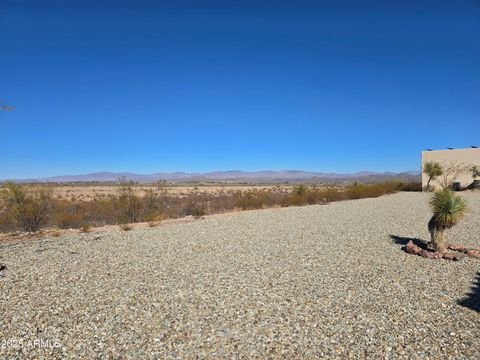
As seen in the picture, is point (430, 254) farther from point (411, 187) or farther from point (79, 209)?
point (411, 187)

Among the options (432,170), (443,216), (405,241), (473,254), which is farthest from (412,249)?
(432,170)

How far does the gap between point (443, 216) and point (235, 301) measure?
7815 mm

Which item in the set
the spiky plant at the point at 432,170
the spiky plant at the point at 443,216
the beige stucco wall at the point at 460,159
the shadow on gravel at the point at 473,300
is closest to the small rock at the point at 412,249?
the spiky plant at the point at 443,216

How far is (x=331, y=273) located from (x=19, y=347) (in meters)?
6.61

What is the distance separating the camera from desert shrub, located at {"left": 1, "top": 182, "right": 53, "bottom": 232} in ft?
58.0

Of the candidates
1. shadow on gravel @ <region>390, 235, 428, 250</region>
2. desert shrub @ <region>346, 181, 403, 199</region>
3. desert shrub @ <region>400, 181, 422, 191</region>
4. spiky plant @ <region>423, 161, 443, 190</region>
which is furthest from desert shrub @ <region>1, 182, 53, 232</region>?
desert shrub @ <region>400, 181, 422, 191</region>

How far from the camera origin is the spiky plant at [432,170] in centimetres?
4297

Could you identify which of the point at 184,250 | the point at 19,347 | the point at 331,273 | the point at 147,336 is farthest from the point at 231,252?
the point at 19,347

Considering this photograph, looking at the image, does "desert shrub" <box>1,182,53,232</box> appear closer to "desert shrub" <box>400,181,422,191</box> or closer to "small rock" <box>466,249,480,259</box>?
"small rock" <box>466,249,480,259</box>

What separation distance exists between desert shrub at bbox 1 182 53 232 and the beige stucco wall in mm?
44123

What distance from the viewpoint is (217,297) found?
6910mm

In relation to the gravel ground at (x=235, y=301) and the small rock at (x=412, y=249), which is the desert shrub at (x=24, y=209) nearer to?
the gravel ground at (x=235, y=301)

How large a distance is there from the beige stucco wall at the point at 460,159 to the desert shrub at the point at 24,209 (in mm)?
44123

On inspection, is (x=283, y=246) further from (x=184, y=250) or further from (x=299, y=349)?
(x=299, y=349)
